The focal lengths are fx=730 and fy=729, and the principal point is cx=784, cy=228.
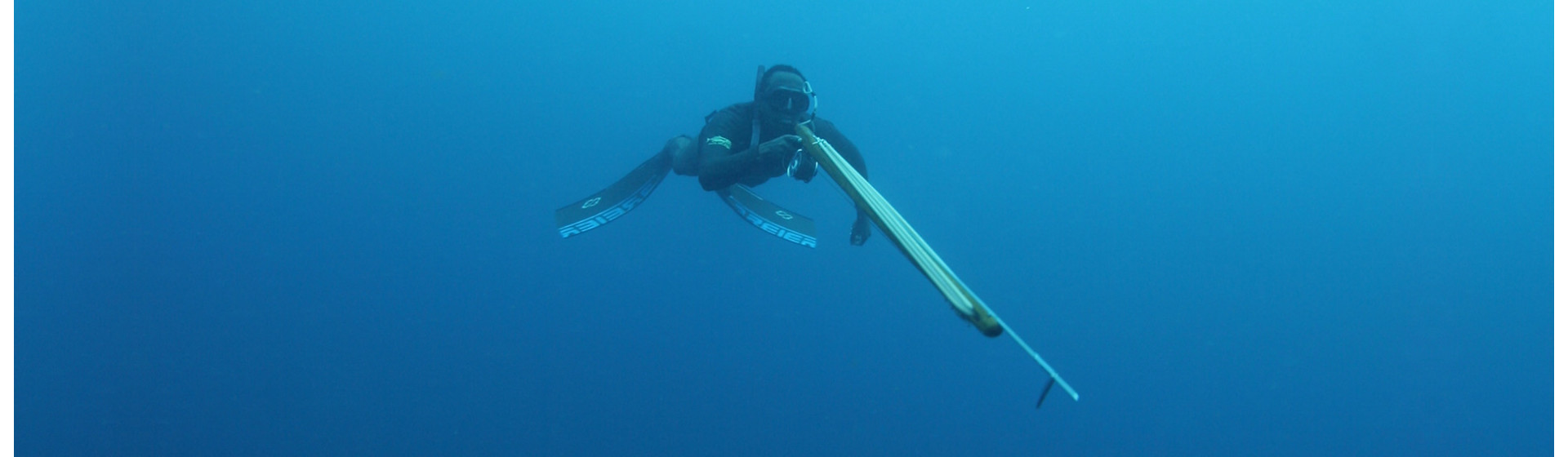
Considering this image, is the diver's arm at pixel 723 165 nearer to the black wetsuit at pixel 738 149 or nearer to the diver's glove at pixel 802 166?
the black wetsuit at pixel 738 149

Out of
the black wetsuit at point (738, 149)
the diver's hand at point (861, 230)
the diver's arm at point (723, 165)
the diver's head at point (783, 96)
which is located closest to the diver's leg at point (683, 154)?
the black wetsuit at point (738, 149)

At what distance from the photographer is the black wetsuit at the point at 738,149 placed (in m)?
3.19

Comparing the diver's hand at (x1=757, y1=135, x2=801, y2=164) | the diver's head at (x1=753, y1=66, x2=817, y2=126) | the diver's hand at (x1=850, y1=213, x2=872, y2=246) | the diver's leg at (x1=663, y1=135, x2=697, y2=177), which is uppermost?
the diver's leg at (x1=663, y1=135, x2=697, y2=177)

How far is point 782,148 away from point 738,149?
0.72 metres

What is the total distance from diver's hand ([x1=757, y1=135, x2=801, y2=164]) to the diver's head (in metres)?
0.47

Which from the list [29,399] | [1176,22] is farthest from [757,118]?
[1176,22]

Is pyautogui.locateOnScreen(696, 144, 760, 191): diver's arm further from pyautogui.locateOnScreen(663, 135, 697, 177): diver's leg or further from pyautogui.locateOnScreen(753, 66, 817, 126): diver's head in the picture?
pyautogui.locateOnScreen(663, 135, 697, 177): diver's leg

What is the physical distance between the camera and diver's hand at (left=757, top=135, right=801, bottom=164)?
2961 millimetres

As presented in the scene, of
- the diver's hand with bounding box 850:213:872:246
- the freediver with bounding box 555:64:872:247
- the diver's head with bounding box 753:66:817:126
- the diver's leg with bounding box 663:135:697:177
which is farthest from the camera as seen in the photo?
the diver's leg with bounding box 663:135:697:177

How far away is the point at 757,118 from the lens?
351 cm

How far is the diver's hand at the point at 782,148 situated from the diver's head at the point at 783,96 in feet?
1.54

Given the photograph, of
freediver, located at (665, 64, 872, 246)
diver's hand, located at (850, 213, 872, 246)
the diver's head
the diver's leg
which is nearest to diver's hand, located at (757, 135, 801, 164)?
Result: freediver, located at (665, 64, 872, 246)

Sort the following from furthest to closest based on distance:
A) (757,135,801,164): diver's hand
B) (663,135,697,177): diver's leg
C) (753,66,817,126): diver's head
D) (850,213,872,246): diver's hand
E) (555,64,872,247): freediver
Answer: (663,135,697,177): diver's leg
(850,213,872,246): diver's hand
(753,66,817,126): diver's head
(555,64,872,247): freediver
(757,135,801,164): diver's hand

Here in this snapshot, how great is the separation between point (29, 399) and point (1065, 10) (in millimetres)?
14392
